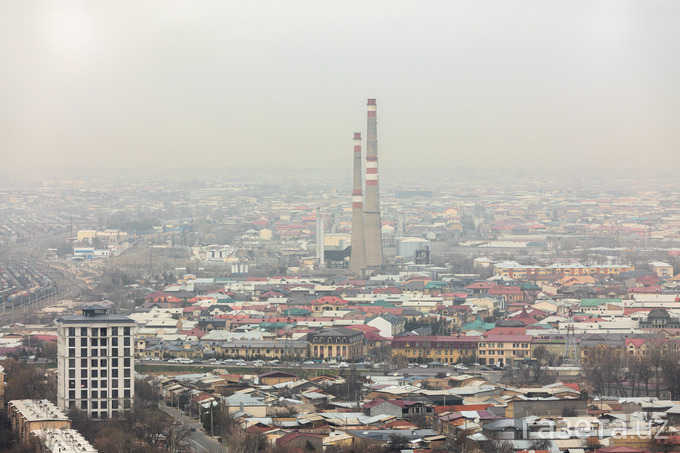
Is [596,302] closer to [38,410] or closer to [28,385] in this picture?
[28,385]

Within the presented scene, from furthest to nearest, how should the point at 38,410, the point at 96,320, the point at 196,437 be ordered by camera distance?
the point at 96,320
the point at 38,410
the point at 196,437

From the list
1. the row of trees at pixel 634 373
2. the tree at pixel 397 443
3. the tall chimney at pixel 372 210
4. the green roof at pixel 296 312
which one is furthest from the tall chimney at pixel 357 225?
the tree at pixel 397 443

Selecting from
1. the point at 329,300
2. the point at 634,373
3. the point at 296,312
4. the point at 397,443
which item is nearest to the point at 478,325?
the point at 296,312

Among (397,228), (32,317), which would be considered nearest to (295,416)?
(32,317)

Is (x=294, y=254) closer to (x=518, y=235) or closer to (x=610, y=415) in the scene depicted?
(x=518, y=235)

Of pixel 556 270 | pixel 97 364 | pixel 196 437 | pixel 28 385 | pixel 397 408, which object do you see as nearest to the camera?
pixel 196 437

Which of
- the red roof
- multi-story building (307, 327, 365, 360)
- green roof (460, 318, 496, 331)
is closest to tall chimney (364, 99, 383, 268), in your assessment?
the red roof
